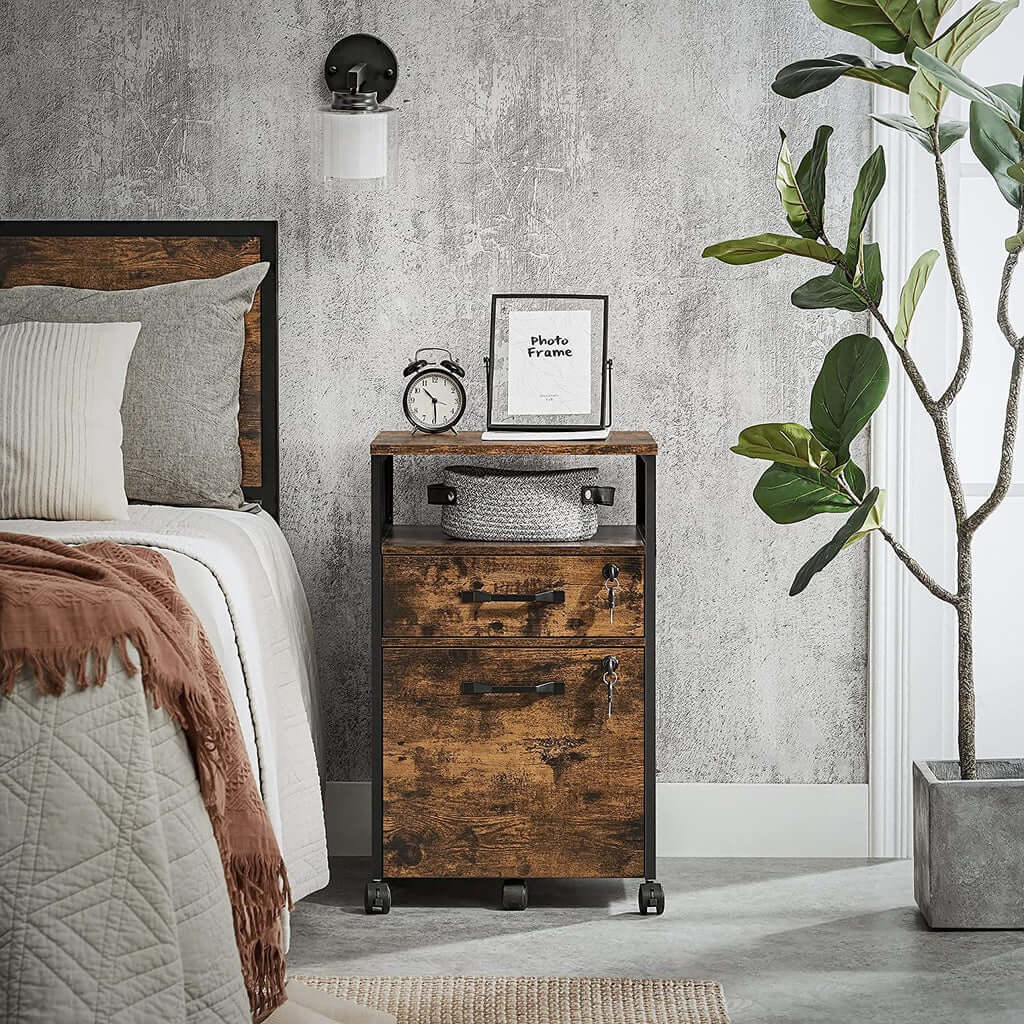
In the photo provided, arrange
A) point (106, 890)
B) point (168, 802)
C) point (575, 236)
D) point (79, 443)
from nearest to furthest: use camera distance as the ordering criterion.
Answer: point (106, 890) → point (168, 802) → point (79, 443) → point (575, 236)

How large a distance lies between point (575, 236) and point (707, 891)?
1.48m

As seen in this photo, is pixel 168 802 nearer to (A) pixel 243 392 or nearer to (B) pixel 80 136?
(A) pixel 243 392

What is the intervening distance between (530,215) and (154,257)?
869 millimetres

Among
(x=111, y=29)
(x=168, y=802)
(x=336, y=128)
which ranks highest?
(x=111, y=29)

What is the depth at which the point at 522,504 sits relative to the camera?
8.91ft

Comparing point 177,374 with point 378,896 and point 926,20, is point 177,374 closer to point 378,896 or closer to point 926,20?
point 378,896

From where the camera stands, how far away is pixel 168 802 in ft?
5.89

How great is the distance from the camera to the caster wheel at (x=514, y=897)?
9.00 ft

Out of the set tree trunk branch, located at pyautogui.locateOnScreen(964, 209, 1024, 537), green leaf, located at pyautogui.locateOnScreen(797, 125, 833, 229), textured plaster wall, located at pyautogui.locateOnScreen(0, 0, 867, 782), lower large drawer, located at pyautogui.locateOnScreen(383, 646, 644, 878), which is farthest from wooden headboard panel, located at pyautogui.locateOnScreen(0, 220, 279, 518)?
tree trunk branch, located at pyautogui.locateOnScreen(964, 209, 1024, 537)

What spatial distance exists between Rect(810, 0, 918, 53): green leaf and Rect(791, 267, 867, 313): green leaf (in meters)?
0.43

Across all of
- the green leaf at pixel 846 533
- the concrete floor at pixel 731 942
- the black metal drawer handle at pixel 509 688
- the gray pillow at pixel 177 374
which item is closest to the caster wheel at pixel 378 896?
the concrete floor at pixel 731 942

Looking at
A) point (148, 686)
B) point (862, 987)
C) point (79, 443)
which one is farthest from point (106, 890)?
point (862, 987)

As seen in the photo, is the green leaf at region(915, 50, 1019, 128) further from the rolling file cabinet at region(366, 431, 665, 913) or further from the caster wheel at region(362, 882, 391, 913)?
the caster wheel at region(362, 882, 391, 913)

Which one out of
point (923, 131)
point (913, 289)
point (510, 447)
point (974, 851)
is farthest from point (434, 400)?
point (974, 851)
